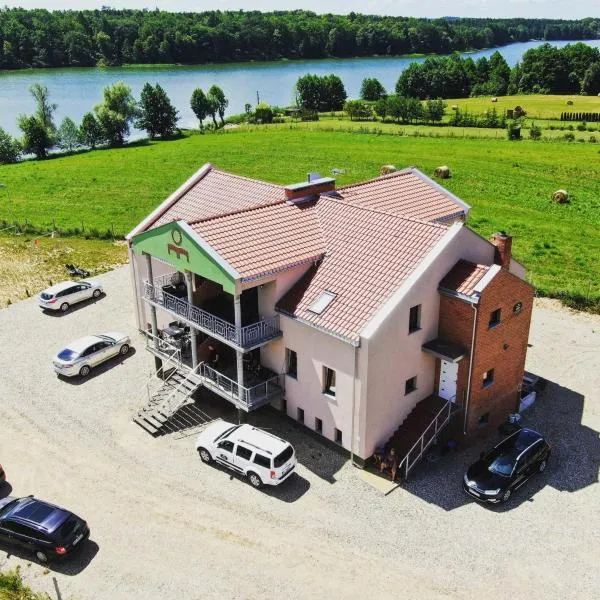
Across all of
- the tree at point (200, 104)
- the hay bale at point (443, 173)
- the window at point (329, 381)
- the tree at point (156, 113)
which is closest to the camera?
the window at point (329, 381)

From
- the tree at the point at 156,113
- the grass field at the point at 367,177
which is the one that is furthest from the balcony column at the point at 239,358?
the tree at the point at 156,113

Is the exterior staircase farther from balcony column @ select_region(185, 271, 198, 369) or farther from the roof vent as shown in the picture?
the roof vent

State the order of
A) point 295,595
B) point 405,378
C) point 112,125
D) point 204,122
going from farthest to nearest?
point 204,122, point 112,125, point 405,378, point 295,595

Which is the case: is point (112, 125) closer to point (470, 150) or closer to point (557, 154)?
point (470, 150)

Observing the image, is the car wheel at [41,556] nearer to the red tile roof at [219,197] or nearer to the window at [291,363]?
the window at [291,363]

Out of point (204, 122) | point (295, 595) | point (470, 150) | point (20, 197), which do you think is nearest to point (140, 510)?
point (295, 595)

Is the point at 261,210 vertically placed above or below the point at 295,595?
above

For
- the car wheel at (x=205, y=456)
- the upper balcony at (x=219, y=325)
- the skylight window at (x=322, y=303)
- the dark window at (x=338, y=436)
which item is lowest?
the car wheel at (x=205, y=456)
